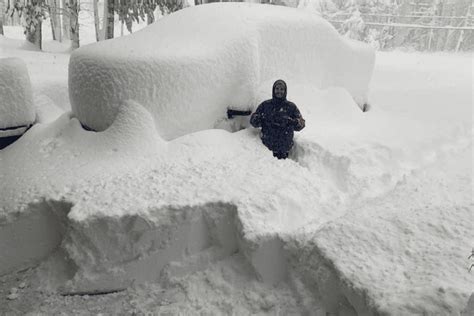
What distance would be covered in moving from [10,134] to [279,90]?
3246mm

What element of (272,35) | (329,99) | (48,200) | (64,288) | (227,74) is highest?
(272,35)

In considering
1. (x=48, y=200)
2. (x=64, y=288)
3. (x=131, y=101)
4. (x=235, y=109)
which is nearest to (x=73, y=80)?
(x=131, y=101)

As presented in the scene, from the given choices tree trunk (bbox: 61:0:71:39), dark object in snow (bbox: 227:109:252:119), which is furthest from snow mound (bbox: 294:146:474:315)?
tree trunk (bbox: 61:0:71:39)

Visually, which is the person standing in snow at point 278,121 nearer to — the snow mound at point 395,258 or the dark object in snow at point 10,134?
the snow mound at point 395,258

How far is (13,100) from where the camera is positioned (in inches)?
178

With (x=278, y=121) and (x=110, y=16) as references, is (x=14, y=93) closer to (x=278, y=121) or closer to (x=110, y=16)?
(x=278, y=121)

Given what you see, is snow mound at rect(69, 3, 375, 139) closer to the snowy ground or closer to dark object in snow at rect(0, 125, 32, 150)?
the snowy ground

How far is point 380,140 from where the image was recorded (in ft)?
16.2

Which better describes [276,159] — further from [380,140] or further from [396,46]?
[396,46]

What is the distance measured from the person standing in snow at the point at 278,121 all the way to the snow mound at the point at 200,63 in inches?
13.9

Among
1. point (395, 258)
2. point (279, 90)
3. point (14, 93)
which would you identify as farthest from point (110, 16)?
point (395, 258)

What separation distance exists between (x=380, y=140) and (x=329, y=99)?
1113mm

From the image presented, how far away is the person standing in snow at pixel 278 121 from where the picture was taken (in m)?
4.43

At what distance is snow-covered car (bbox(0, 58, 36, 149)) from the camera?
4442mm
